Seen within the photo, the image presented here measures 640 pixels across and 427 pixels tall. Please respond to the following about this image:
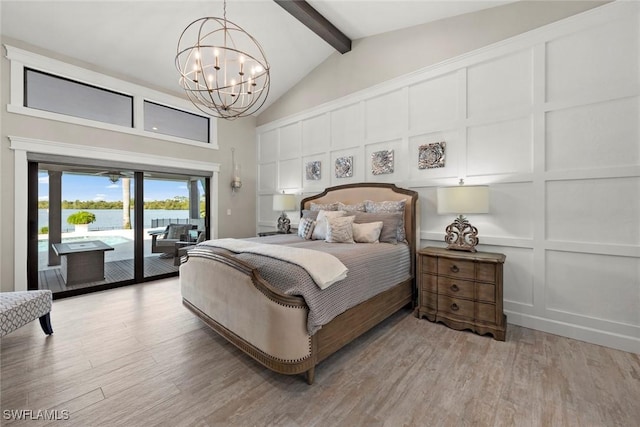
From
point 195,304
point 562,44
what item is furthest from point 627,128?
point 195,304

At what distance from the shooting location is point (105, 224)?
4.09m

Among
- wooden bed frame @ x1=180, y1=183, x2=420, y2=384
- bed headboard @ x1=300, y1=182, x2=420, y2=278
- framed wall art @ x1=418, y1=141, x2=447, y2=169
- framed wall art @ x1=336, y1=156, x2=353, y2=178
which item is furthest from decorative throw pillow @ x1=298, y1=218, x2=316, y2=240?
framed wall art @ x1=418, y1=141, x2=447, y2=169

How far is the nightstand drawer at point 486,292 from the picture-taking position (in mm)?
2523

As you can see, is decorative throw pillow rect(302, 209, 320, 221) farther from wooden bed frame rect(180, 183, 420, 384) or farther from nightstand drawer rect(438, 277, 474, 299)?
nightstand drawer rect(438, 277, 474, 299)

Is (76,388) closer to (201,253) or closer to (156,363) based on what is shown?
(156,363)

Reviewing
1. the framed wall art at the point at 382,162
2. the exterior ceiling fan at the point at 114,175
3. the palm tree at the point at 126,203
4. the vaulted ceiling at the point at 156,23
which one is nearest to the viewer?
the vaulted ceiling at the point at 156,23

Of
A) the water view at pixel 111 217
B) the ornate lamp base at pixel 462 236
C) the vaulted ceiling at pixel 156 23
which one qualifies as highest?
the vaulted ceiling at pixel 156 23

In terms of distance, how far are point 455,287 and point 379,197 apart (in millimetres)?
1536

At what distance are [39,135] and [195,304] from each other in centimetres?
304

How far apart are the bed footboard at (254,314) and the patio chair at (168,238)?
2538mm

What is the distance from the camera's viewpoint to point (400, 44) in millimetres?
3717

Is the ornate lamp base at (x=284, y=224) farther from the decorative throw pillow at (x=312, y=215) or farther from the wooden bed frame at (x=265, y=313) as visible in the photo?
the wooden bed frame at (x=265, y=313)

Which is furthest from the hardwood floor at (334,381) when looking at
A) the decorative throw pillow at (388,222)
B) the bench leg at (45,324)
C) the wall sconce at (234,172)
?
the wall sconce at (234,172)

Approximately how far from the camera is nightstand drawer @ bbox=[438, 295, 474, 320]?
2.65 meters
